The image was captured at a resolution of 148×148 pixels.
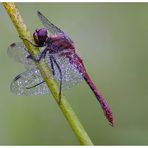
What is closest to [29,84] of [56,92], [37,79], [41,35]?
[37,79]

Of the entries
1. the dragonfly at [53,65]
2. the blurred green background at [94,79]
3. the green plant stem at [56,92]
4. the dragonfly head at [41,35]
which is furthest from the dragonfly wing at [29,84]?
the blurred green background at [94,79]

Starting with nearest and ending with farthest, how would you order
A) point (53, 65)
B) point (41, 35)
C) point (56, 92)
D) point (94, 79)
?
point (56, 92) < point (41, 35) < point (53, 65) < point (94, 79)

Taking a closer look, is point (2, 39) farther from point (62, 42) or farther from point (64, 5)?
point (62, 42)

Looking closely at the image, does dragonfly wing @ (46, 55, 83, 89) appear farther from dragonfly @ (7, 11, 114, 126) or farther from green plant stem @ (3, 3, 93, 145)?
green plant stem @ (3, 3, 93, 145)

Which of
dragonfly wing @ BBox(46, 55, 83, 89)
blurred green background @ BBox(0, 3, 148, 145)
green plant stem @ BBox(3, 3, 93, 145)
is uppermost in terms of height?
green plant stem @ BBox(3, 3, 93, 145)

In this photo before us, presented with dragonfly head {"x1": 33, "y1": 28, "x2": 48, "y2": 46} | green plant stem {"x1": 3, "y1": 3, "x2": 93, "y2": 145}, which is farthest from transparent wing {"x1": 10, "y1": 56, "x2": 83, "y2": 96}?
green plant stem {"x1": 3, "y1": 3, "x2": 93, "y2": 145}

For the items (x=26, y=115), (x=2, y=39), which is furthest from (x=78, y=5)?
(x=26, y=115)

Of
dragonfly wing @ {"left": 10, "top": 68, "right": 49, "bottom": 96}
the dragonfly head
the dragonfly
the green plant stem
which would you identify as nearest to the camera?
the green plant stem

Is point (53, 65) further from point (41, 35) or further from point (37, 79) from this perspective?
point (41, 35)
